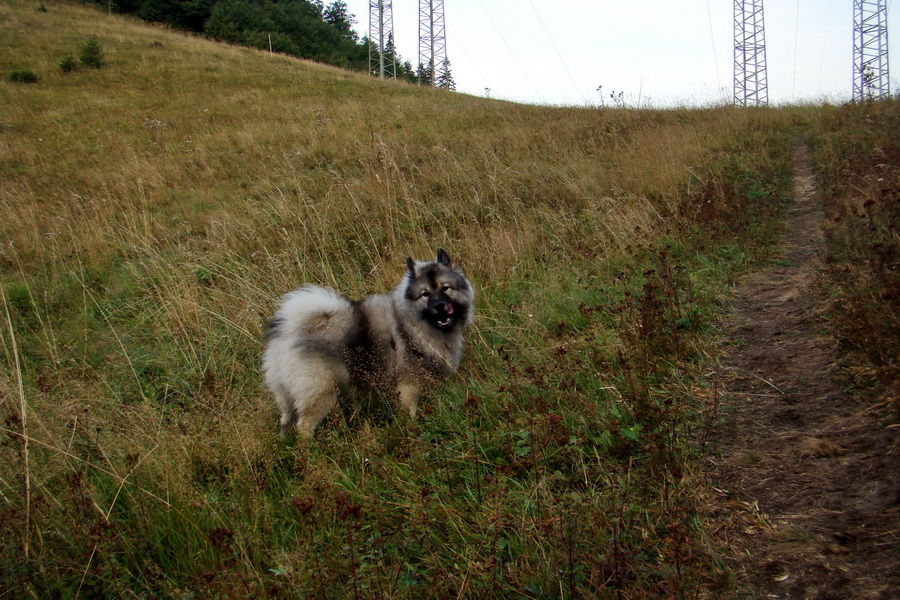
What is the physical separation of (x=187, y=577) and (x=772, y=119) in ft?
46.6

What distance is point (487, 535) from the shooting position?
211cm

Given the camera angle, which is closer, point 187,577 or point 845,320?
point 187,577

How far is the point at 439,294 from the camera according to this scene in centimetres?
389

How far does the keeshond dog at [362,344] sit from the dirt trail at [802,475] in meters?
1.90

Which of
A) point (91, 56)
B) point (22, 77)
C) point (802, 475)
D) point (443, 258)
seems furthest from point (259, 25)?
point (802, 475)

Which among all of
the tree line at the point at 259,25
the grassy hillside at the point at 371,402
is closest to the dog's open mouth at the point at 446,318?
the grassy hillside at the point at 371,402

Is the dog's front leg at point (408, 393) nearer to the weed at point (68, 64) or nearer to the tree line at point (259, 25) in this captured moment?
the weed at point (68, 64)

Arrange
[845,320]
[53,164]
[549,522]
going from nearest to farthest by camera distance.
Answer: [549,522] → [845,320] → [53,164]

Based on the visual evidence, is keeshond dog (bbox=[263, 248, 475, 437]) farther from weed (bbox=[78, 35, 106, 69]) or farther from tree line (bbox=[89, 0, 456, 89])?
tree line (bbox=[89, 0, 456, 89])

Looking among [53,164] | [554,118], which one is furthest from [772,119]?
[53,164]

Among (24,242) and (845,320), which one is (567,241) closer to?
(845,320)

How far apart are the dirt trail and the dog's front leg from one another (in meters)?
1.91

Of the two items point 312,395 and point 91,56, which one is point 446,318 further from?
point 91,56

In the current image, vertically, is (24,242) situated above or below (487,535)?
above
